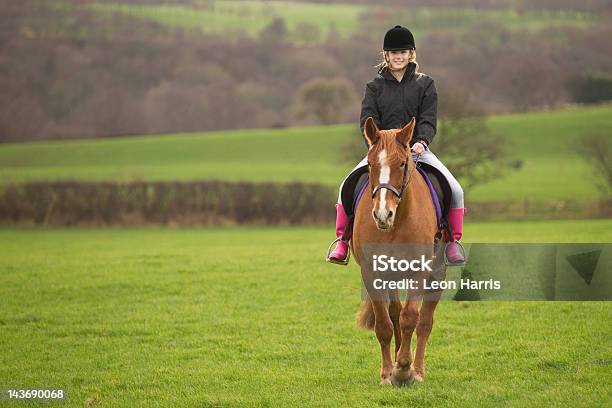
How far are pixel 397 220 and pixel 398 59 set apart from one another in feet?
6.43

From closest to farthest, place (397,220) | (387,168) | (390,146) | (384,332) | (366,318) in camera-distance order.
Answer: (387,168), (390,146), (397,220), (384,332), (366,318)

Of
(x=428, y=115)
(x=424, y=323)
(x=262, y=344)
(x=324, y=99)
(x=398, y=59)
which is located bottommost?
(x=324, y=99)

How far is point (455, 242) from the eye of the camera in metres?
8.41

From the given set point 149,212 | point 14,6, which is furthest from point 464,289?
point 14,6

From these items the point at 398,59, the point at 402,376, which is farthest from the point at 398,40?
the point at 402,376

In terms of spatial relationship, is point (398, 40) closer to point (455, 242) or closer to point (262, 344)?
point (455, 242)

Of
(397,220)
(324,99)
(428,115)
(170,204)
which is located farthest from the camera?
(324,99)

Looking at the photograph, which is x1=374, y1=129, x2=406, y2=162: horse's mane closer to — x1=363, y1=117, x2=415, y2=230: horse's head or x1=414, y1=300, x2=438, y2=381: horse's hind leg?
x1=363, y1=117, x2=415, y2=230: horse's head

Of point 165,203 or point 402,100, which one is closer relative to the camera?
point 402,100

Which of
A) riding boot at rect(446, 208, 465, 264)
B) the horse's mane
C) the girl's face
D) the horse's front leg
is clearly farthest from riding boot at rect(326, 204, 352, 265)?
the girl's face

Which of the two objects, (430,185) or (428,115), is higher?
(428,115)


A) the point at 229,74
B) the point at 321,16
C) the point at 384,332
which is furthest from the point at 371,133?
the point at 321,16

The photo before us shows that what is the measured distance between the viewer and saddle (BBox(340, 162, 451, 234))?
820 centimetres

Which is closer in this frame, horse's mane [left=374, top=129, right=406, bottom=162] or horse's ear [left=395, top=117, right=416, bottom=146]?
horse's mane [left=374, top=129, right=406, bottom=162]
